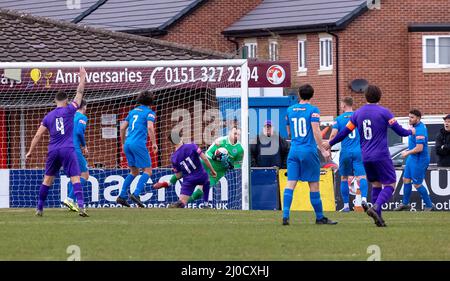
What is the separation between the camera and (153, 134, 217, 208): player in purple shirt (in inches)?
944

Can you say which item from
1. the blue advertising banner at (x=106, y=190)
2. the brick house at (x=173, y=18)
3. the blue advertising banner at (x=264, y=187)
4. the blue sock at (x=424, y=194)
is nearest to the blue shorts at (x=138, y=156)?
the blue advertising banner at (x=106, y=190)

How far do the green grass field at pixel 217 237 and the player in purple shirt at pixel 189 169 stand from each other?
8.96ft

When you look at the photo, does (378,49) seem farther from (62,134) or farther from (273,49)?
(62,134)

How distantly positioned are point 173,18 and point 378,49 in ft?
25.6

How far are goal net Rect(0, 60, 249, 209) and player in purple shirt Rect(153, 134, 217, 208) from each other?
1.42 metres

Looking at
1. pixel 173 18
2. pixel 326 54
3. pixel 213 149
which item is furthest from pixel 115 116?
pixel 173 18

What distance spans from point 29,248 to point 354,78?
3521 centimetres

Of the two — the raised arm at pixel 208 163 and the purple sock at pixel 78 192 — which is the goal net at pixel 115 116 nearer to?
the raised arm at pixel 208 163

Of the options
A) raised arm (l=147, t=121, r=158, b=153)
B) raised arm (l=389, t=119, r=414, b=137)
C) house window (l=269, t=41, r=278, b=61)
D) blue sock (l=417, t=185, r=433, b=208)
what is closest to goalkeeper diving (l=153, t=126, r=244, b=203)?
raised arm (l=147, t=121, r=158, b=153)

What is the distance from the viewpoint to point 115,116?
1147 inches

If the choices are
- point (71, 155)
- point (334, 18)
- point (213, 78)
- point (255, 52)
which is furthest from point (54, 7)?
→ point (71, 155)

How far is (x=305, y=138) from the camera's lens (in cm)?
1833

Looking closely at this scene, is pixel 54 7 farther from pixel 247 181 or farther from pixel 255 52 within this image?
pixel 247 181

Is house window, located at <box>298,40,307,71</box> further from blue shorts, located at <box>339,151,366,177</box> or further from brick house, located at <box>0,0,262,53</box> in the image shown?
blue shorts, located at <box>339,151,366,177</box>
